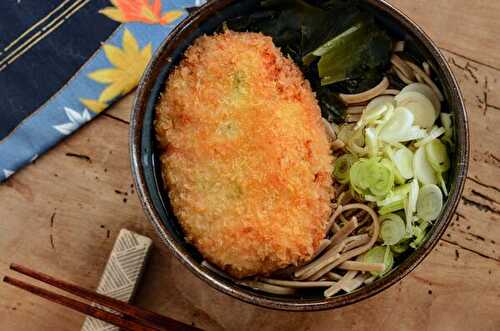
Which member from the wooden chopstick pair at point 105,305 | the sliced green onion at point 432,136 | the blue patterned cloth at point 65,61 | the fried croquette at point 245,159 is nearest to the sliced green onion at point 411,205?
the sliced green onion at point 432,136

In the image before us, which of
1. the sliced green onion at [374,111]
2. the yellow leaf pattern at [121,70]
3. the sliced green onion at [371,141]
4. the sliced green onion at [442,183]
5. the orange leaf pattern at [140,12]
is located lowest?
the sliced green onion at [442,183]

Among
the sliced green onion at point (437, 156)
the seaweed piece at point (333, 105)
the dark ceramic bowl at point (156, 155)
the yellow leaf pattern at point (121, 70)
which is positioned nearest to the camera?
the dark ceramic bowl at point (156, 155)

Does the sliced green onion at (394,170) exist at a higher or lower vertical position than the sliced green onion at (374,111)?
lower

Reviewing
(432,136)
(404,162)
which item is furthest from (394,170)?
(432,136)

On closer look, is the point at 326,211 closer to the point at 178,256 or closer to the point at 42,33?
the point at 178,256

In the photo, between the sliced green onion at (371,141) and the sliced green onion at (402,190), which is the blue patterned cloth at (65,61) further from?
the sliced green onion at (402,190)

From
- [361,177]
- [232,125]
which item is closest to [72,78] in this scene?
[232,125]

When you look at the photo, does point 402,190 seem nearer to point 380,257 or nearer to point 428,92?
point 380,257
